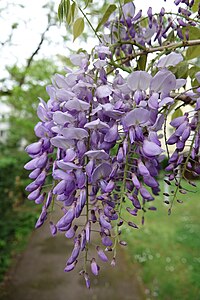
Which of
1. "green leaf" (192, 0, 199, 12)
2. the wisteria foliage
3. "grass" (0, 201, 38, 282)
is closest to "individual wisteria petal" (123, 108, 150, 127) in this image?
the wisteria foliage

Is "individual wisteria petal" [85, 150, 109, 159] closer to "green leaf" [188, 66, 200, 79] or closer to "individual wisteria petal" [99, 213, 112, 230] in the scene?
"individual wisteria petal" [99, 213, 112, 230]

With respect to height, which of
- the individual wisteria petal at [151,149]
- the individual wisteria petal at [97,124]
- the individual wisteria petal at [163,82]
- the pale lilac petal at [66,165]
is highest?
the individual wisteria petal at [163,82]

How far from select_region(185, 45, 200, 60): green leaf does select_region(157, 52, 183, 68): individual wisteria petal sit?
0.51 feet

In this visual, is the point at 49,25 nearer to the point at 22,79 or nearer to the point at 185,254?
the point at 22,79

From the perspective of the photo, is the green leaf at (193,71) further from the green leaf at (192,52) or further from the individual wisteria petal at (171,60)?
the individual wisteria petal at (171,60)

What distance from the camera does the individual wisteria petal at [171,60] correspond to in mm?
496

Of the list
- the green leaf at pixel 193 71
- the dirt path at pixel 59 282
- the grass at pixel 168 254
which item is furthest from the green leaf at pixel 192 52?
the dirt path at pixel 59 282

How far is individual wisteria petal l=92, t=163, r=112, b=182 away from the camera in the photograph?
1.51 ft

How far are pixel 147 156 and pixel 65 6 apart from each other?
1.19 feet

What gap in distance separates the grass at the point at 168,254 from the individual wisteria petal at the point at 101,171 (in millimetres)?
2366

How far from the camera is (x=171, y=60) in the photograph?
500 millimetres

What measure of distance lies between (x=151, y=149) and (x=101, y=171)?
0.07m

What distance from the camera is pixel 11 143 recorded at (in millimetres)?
8727

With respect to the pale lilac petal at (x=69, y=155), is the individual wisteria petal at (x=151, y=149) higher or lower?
higher
